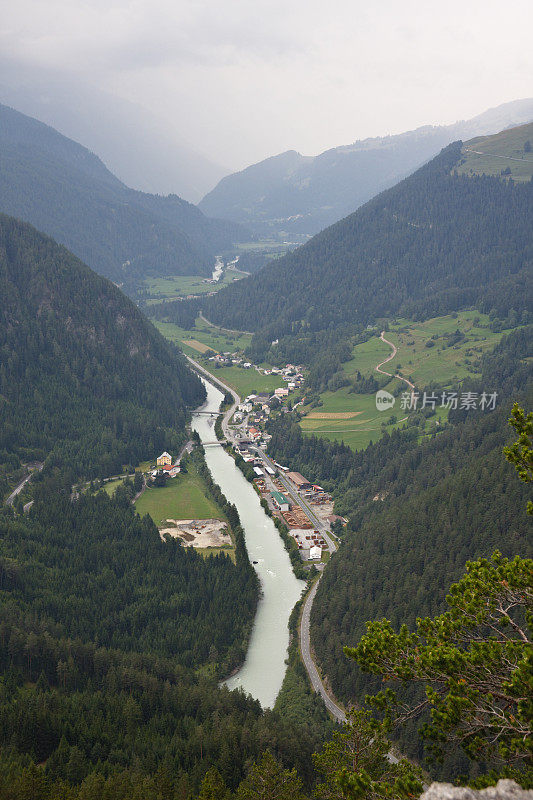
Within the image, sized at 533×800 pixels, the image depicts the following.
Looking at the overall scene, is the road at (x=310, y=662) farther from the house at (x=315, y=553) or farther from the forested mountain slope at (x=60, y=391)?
the forested mountain slope at (x=60, y=391)

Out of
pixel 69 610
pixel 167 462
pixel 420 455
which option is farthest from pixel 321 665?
pixel 167 462

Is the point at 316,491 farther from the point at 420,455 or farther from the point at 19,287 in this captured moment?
the point at 19,287

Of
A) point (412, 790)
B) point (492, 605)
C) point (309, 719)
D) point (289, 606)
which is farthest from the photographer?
point (289, 606)
